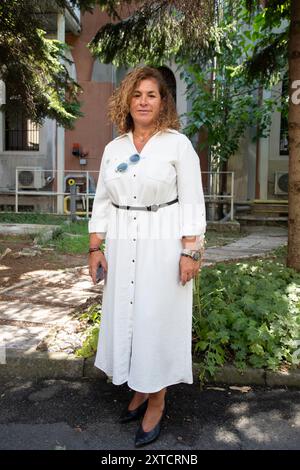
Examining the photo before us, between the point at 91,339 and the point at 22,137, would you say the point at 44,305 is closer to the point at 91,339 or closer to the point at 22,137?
the point at 91,339

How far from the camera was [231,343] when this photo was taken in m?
3.85

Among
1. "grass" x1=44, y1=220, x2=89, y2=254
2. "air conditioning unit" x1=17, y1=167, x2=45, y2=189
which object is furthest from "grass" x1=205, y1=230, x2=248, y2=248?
"air conditioning unit" x1=17, y1=167, x2=45, y2=189

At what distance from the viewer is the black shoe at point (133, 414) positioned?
3059mm

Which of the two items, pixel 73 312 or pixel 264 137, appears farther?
pixel 264 137

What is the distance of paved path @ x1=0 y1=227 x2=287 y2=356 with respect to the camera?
423 centimetres

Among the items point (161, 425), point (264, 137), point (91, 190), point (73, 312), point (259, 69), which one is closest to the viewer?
point (161, 425)

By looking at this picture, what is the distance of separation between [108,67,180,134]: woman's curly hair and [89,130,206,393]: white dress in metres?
0.08

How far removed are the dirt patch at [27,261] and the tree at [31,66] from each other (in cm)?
229

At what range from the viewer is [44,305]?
5316 millimetres

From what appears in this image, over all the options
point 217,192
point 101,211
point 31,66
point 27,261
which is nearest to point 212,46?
point 31,66

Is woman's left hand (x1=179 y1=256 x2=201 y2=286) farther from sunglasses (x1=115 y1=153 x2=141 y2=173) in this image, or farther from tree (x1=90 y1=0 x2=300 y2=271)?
tree (x1=90 y1=0 x2=300 y2=271)

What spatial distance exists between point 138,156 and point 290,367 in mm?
2045
